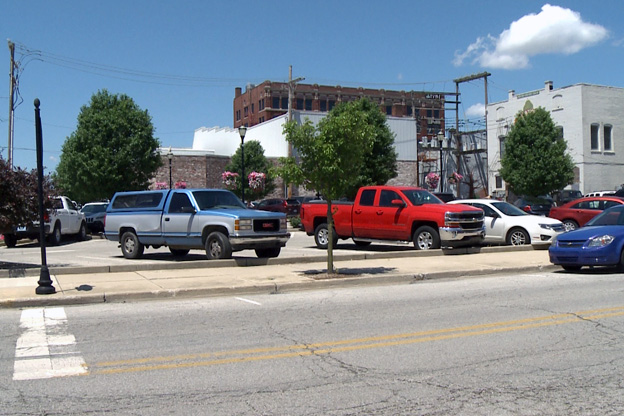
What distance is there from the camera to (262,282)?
41.5ft

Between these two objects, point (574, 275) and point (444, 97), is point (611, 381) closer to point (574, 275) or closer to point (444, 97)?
point (574, 275)

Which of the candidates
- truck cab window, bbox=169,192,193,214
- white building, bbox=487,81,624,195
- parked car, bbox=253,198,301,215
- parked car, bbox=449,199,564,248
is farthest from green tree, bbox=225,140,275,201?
truck cab window, bbox=169,192,193,214

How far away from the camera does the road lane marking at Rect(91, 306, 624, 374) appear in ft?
22.1

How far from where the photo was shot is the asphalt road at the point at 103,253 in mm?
16953

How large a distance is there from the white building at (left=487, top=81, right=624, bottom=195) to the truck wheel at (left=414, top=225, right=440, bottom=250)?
1246 inches

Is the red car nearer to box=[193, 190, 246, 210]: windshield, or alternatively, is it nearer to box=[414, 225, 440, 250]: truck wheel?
box=[414, 225, 440, 250]: truck wheel

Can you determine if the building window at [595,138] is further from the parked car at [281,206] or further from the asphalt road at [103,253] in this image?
the asphalt road at [103,253]

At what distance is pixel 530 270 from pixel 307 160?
6.26 metres

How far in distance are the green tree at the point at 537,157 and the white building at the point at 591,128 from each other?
3.31 meters

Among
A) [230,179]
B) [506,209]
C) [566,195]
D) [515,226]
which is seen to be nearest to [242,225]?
[515,226]

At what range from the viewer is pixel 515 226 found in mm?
19734

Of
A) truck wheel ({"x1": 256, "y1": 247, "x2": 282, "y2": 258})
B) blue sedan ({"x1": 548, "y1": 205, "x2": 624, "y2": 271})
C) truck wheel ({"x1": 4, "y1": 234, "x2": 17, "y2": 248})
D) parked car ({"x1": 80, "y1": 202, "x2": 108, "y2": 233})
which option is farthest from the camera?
parked car ({"x1": 80, "y1": 202, "x2": 108, "y2": 233})

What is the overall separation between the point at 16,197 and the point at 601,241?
12.7 m

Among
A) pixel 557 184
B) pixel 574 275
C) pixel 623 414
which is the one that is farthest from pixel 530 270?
pixel 557 184
